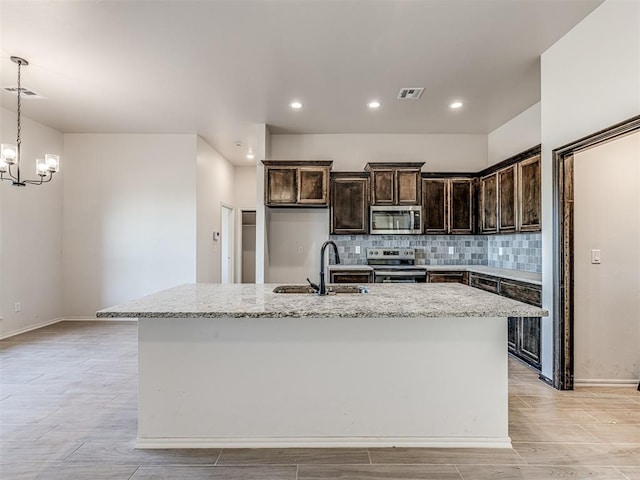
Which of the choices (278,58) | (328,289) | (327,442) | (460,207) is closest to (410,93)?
(278,58)

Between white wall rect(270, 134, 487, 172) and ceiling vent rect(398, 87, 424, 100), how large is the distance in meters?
1.45

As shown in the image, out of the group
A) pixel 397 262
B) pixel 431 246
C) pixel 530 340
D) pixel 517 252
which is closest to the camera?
pixel 530 340

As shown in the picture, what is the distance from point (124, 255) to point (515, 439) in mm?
5535

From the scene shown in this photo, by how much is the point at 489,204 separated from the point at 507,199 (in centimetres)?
52

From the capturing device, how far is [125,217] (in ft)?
18.0

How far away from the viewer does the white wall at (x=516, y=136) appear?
432cm

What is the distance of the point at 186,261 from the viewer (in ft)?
17.9

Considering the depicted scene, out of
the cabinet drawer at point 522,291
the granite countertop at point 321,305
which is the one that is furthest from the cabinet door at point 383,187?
the granite countertop at point 321,305

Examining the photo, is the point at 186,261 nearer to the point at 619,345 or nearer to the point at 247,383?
the point at 247,383

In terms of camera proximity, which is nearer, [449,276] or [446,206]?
[449,276]

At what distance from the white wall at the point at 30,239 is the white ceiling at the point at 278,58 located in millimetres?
418

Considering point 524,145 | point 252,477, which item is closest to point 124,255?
point 252,477

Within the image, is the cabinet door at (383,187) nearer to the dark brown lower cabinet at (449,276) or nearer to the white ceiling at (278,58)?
the white ceiling at (278,58)

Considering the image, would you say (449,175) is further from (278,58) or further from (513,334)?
(278,58)
